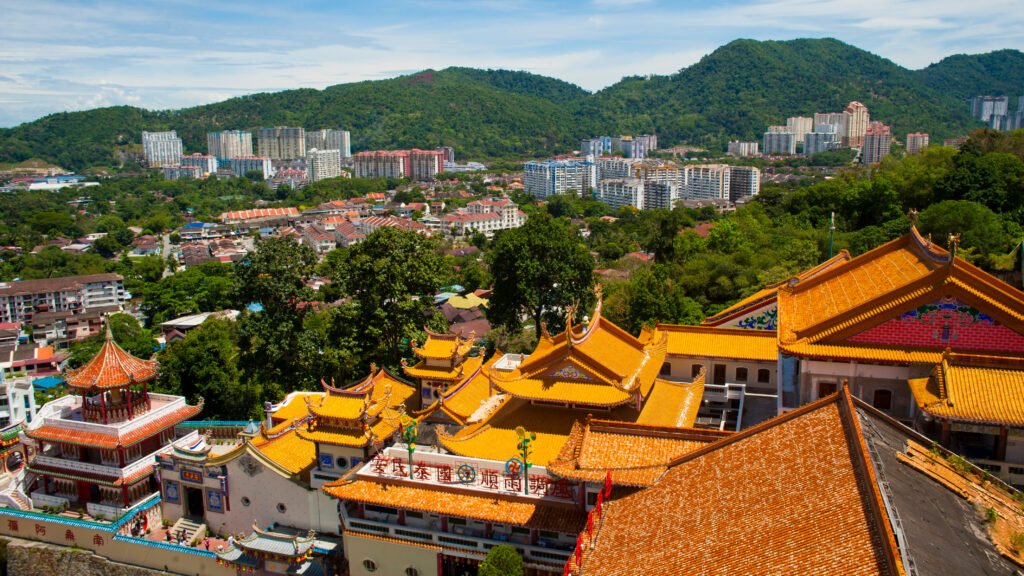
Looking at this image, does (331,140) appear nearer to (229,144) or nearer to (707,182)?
(229,144)

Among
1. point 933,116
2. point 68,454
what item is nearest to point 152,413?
point 68,454

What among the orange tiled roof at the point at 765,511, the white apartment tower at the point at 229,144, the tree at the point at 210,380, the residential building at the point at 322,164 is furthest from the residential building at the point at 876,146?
the white apartment tower at the point at 229,144

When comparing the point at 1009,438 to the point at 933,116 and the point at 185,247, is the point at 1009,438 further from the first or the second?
the point at 933,116

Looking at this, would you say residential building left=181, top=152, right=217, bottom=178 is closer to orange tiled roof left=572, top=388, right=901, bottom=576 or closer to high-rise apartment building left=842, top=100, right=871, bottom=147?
high-rise apartment building left=842, top=100, right=871, bottom=147

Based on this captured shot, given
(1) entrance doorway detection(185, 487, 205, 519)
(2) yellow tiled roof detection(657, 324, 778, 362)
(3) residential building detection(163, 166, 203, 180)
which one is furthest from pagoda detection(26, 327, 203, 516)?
(3) residential building detection(163, 166, 203, 180)

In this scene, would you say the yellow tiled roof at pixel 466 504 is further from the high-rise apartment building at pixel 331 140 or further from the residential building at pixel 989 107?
the residential building at pixel 989 107

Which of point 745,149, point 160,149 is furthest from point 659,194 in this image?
point 160,149

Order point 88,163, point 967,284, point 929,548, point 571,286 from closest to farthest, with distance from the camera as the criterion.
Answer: point 929,548, point 967,284, point 571,286, point 88,163
